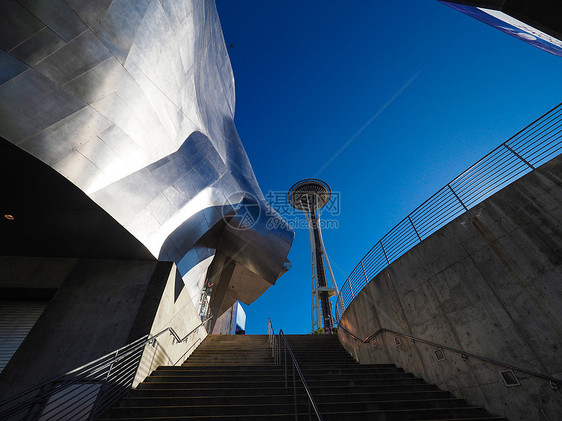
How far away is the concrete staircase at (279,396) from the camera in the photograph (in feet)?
13.0

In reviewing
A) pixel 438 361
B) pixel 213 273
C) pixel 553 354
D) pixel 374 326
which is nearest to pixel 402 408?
pixel 438 361

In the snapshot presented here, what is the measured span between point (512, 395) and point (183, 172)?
30.2 feet

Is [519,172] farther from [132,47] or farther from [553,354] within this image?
[132,47]

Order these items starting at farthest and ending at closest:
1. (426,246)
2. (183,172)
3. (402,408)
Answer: (183,172) < (426,246) < (402,408)

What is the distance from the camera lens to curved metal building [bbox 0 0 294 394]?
169 inches

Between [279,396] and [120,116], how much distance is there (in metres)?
6.79

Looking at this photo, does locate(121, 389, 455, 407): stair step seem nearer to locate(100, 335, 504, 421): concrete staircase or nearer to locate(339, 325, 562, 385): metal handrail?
locate(100, 335, 504, 421): concrete staircase

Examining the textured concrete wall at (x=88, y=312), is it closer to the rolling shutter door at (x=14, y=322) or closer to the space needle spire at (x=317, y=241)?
the rolling shutter door at (x=14, y=322)

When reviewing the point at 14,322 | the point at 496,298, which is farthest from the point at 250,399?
the point at 14,322

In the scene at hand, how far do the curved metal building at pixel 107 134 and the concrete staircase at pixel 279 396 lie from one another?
11.6 ft

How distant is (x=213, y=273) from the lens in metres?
13.8

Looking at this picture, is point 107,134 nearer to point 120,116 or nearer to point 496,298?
point 120,116

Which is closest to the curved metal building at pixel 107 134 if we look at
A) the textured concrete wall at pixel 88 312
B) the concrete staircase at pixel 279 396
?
the textured concrete wall at pixel 88 312

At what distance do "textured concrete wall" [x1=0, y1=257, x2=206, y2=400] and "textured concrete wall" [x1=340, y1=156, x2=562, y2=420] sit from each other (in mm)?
6667
